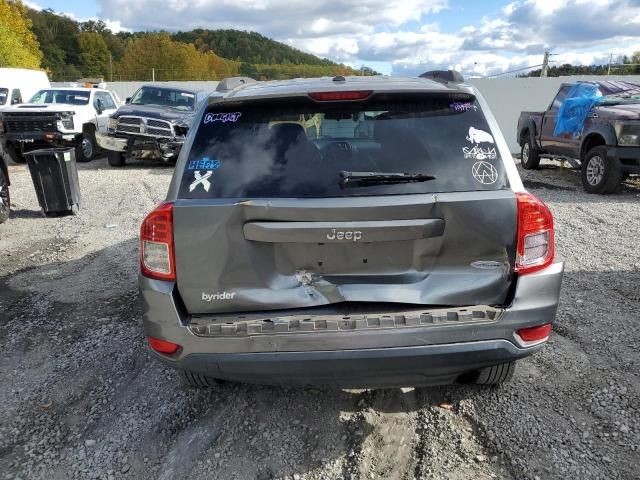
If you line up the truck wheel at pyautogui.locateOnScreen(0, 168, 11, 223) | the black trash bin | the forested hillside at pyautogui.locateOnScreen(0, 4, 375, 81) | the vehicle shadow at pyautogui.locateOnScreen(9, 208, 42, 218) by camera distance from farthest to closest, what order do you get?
the forested hillside at pyautogui.locateOnScreen(0, 4, 375, 81) → the vehicle shadow at pyautogui.locateOnScreen(9, 208, 42, 218) → the black trash bin → the truck wheel at pyautogui.locateOnScreen(0, 168, 11, 223)

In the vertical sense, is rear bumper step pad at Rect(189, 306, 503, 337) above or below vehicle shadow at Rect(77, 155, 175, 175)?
above

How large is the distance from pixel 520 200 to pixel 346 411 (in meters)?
1.56

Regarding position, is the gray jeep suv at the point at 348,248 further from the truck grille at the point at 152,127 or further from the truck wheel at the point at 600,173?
the truck grille at the point at 152,127

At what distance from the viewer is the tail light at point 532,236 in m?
2.58

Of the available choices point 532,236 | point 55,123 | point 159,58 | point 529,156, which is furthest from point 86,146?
point 159,58

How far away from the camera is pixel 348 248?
8.36 ft

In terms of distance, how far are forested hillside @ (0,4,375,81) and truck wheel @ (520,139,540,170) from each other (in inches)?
2415

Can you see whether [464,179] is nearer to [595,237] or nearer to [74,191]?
[595,237]

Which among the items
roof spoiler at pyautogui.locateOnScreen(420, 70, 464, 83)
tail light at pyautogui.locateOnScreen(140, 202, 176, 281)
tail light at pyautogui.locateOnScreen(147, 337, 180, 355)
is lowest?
tail light at pyautogui.locateOnScreen(147, 337, 180, 355)

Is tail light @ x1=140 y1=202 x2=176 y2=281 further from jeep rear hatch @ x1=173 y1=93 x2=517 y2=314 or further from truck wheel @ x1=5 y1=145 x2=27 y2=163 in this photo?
truck wheel @ x1=5 y1=145 x2=27 y2=163

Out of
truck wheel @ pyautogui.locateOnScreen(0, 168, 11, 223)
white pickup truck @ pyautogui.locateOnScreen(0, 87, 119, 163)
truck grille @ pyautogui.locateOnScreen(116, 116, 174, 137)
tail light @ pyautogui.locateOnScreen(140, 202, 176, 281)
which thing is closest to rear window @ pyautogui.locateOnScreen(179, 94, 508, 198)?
tail light @ pyautogui.locateOnScreen(140, 202, 176, 281)

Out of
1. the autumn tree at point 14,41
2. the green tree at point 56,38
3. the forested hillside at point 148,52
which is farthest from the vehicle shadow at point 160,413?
the green tree at point 56,38

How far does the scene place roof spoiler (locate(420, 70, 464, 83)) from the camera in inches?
123

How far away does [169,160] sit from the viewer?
1318 cm
